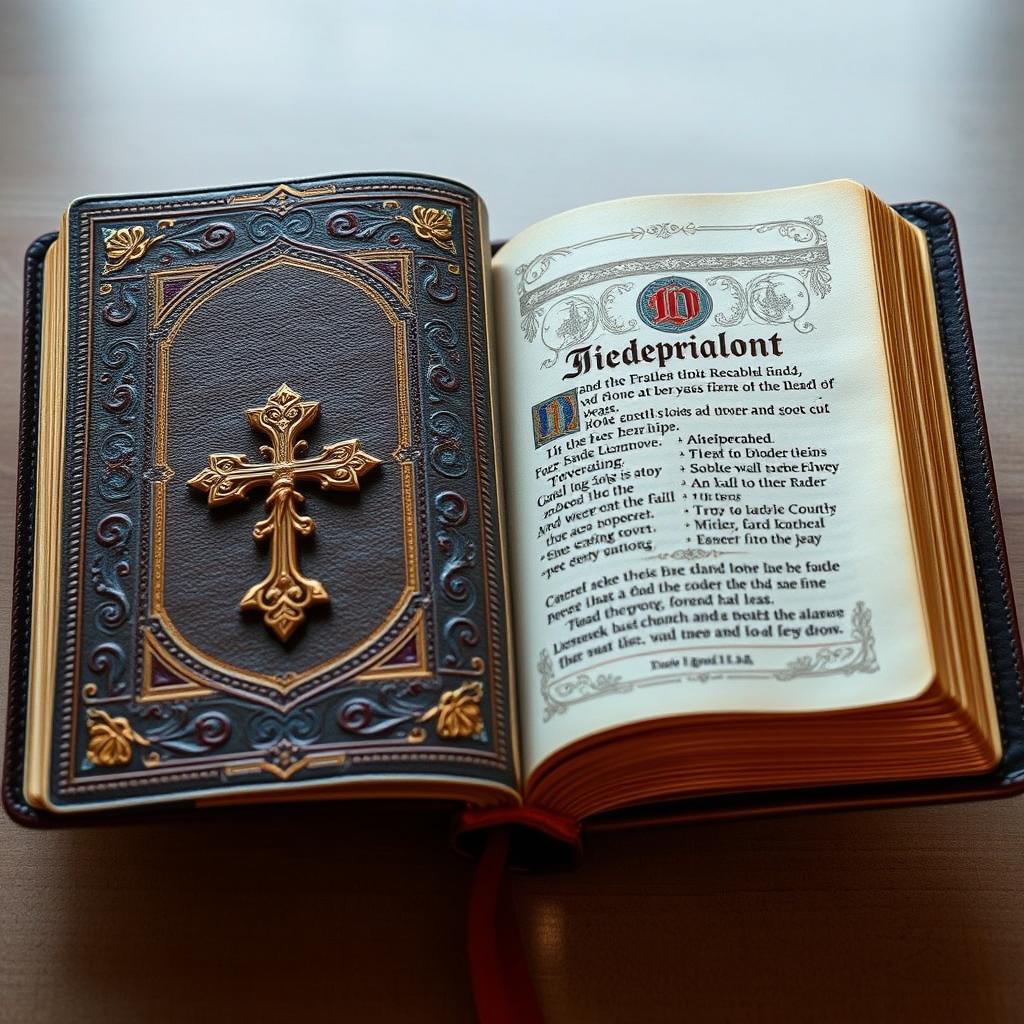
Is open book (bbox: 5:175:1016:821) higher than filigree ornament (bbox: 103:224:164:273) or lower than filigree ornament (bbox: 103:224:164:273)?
lower

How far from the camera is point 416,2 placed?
139 centimetres

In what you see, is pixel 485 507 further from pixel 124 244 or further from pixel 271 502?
pixel 124 244

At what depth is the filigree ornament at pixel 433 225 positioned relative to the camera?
1.00 m

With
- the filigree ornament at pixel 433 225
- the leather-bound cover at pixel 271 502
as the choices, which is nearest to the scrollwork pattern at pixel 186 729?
the leather-bound cover at pixel 271 502

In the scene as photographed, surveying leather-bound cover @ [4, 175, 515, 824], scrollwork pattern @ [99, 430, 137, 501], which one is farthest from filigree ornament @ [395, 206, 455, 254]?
scrollwork pattern @ [99, 430, 137, 501]

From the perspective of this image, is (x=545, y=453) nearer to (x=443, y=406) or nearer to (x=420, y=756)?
(x=443, y=406)

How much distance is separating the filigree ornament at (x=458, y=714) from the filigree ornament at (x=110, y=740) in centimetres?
18

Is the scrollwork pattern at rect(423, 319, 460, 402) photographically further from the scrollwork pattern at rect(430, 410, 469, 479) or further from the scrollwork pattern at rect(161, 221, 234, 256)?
the scrollwork pattern at rect(161, 221, 234, 256)

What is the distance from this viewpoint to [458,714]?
2.75 feet

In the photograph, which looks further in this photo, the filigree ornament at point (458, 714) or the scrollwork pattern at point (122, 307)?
the scrollwork pattern at point (122, 307)

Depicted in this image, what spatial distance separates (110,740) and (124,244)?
0.39m

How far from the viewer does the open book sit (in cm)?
84

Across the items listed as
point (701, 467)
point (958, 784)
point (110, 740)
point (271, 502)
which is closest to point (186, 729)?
point (110, 740)

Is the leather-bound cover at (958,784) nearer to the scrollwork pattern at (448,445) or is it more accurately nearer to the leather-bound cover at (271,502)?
the leather-bound cover at (271,502)
